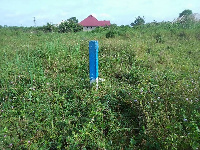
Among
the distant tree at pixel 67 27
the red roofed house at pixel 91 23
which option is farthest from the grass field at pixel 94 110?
the red roofed house at pixel 91 23

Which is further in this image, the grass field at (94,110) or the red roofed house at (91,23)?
the red roofed house at (91,23)

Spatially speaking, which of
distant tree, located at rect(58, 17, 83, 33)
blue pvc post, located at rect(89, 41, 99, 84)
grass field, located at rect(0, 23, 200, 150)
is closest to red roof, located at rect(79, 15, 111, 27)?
distant tree, located at rect(58, 17, 83, 33)

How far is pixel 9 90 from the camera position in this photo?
145 inches

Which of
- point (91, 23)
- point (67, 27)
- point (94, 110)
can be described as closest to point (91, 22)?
point (91, 23)

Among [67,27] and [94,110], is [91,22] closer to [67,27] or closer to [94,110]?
[67,27]

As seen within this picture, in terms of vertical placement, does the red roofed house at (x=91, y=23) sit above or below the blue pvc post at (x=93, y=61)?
above

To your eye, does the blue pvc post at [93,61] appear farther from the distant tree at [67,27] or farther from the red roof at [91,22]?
the red roof at [91,22]

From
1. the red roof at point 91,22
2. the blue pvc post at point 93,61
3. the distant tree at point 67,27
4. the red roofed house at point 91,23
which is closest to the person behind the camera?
the blue pvc post at point 93,61

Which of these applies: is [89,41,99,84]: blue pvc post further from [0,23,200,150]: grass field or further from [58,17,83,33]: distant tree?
[58,17,83,33]: distant tree

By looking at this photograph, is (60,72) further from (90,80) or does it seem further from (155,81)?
(155,81)

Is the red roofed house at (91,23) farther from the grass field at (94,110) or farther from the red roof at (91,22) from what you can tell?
the grass field at (94,110)

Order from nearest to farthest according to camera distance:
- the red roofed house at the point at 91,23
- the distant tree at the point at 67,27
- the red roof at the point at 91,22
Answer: the distant tree at the point at 67,27, the red roofed house at the point at 91,23, the red roof at the point at 91,22

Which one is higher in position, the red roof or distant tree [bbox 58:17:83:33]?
the red roof

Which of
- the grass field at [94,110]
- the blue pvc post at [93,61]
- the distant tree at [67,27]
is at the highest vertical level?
the distant tree at [67,27]
